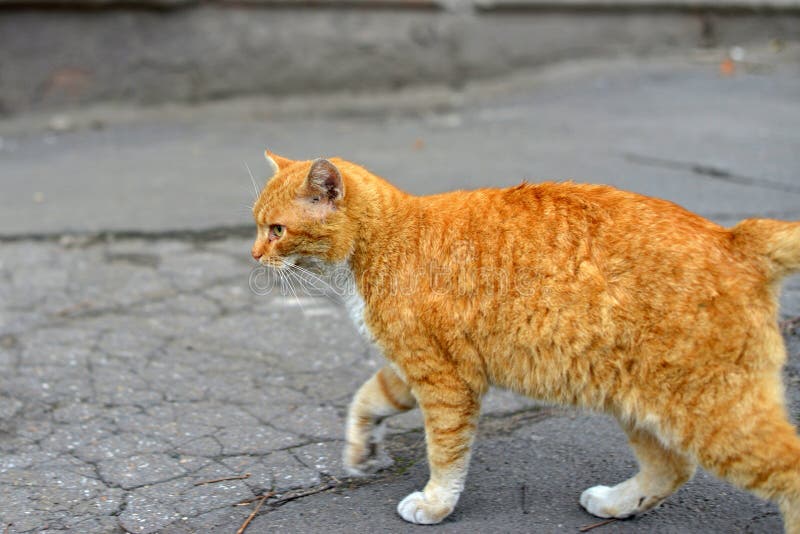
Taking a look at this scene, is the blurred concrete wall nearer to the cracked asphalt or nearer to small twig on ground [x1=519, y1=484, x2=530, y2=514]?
the cracked asphalt

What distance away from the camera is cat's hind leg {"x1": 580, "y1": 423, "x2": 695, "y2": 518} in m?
3.02

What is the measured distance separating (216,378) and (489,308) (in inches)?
69.6

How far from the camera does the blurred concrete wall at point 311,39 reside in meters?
8.01

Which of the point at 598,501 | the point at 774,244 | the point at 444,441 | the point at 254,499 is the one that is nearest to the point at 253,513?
the point at 254,499

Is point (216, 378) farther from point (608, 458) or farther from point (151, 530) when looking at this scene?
point (608, 458)

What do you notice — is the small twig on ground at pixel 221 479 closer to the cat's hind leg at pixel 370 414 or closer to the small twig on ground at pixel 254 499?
the small twig on ground at pixel 254 499

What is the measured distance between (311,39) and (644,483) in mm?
6479

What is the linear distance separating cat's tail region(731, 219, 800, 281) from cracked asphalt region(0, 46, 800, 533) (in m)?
0.91

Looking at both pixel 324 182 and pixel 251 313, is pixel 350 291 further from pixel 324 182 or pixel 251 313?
pixel 251 313

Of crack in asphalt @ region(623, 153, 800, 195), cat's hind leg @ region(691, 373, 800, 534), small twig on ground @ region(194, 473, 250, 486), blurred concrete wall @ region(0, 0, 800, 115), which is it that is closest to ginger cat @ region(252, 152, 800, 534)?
cat's hind leg @ region(691, 373, 800, 534)

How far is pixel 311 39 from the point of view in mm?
8594

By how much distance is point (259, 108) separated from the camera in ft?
28.1

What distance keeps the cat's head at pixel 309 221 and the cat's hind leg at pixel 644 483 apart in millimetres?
1212

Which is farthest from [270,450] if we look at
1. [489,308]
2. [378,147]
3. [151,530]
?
[378,147]
